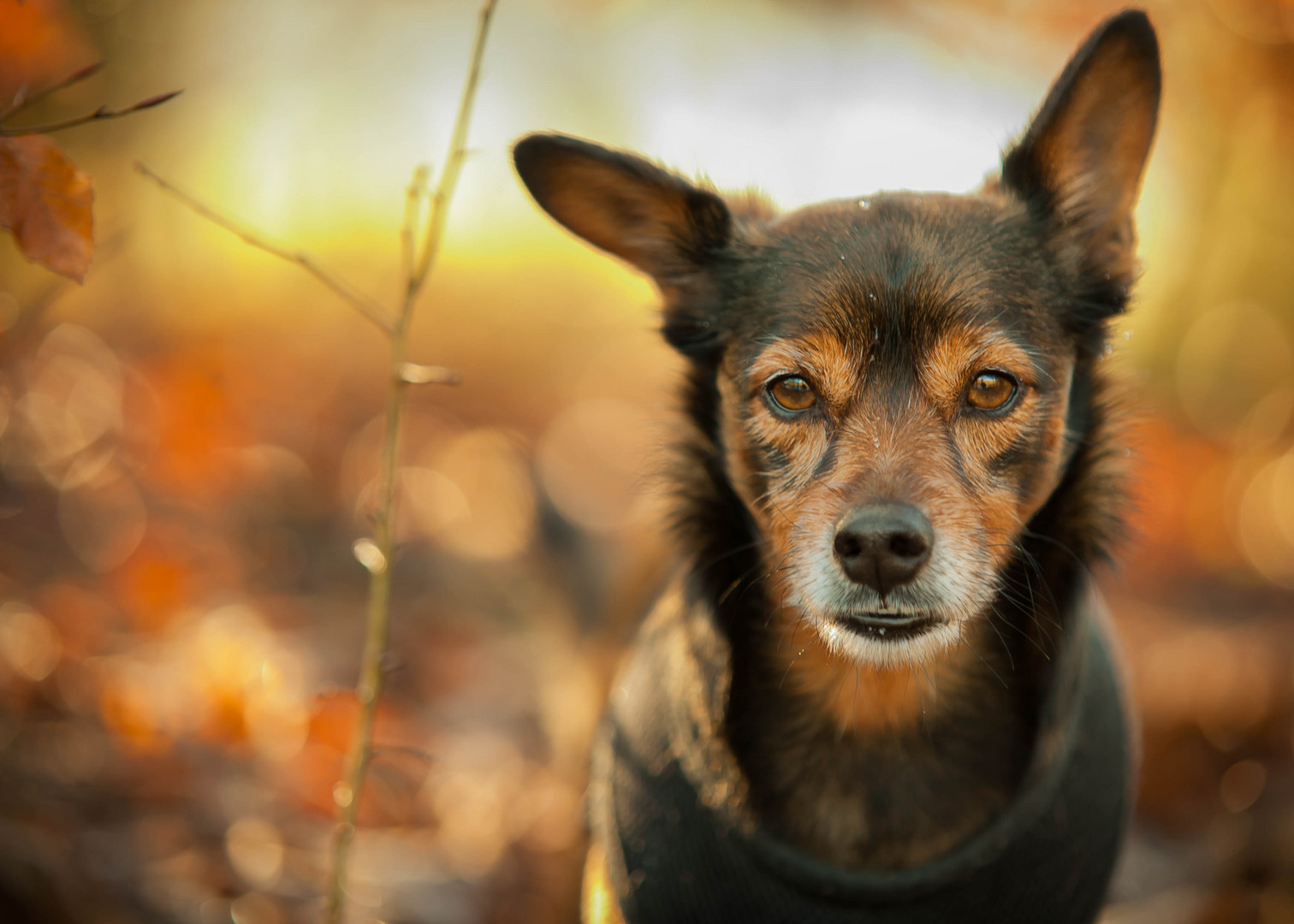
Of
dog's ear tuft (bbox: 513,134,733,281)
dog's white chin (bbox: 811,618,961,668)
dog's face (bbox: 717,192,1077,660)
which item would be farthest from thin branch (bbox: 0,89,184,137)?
dog's white chin (bbox: 811,618,961,668)

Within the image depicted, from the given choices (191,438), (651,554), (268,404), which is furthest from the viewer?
(268,404)

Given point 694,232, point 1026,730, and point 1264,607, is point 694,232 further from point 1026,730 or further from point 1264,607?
point 1264,607

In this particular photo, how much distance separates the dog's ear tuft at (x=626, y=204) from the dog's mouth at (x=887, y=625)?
1.18 metres

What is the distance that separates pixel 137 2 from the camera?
6719 millimetres

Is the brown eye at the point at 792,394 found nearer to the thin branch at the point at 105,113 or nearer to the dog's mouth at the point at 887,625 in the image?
the dog's mouth at the point at 887,625

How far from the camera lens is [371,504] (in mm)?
7254

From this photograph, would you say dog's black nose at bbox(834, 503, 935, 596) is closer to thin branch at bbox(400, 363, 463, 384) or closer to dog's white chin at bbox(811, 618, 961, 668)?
dog's white chin at bbox(811, 618, 961, 668)

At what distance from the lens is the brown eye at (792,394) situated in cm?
247

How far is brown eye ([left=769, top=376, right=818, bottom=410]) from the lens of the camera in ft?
8.09

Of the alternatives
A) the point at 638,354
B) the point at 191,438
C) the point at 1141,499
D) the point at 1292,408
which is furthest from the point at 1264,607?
the point at 638,354

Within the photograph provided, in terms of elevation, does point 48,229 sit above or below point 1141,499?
above

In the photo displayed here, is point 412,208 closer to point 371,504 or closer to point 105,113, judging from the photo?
point 105,113

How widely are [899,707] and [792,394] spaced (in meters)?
0.93

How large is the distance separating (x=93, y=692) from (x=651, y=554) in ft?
7.61
